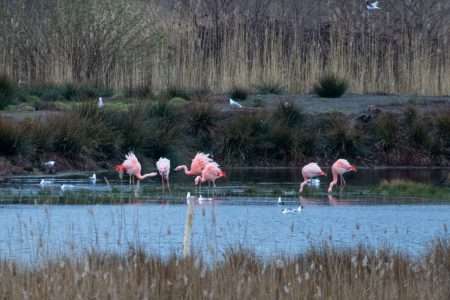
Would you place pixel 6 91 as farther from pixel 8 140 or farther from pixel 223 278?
pixel 223 278

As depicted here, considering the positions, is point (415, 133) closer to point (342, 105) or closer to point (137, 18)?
point (342, 105)

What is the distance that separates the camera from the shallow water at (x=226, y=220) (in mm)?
13414

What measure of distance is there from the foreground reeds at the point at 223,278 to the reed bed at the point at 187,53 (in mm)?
18938

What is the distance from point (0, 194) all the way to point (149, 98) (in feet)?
33.7

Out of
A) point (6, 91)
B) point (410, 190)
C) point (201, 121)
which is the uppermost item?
point (6, 91)

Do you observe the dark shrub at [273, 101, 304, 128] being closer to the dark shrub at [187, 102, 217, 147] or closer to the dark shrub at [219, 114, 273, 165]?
→ the dark shrub at [219, 114, 273, 165]

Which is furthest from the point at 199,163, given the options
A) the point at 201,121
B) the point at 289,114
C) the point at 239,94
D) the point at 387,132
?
the point at 239,94

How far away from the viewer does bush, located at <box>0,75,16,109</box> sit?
26.7 m

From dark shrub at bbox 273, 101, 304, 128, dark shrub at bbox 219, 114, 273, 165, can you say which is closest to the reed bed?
dark shrub at bbox 273, 101, 304, 128

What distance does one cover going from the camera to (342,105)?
28359 mm

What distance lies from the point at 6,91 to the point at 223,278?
59.4 ft

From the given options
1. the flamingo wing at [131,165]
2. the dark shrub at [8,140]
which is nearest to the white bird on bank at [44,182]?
the flamingo wing at [131,165]

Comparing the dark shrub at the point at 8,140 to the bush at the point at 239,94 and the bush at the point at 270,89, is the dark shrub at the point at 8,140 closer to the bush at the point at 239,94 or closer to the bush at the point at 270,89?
the bush at the point at 239,94

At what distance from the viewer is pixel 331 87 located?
1164 inches
